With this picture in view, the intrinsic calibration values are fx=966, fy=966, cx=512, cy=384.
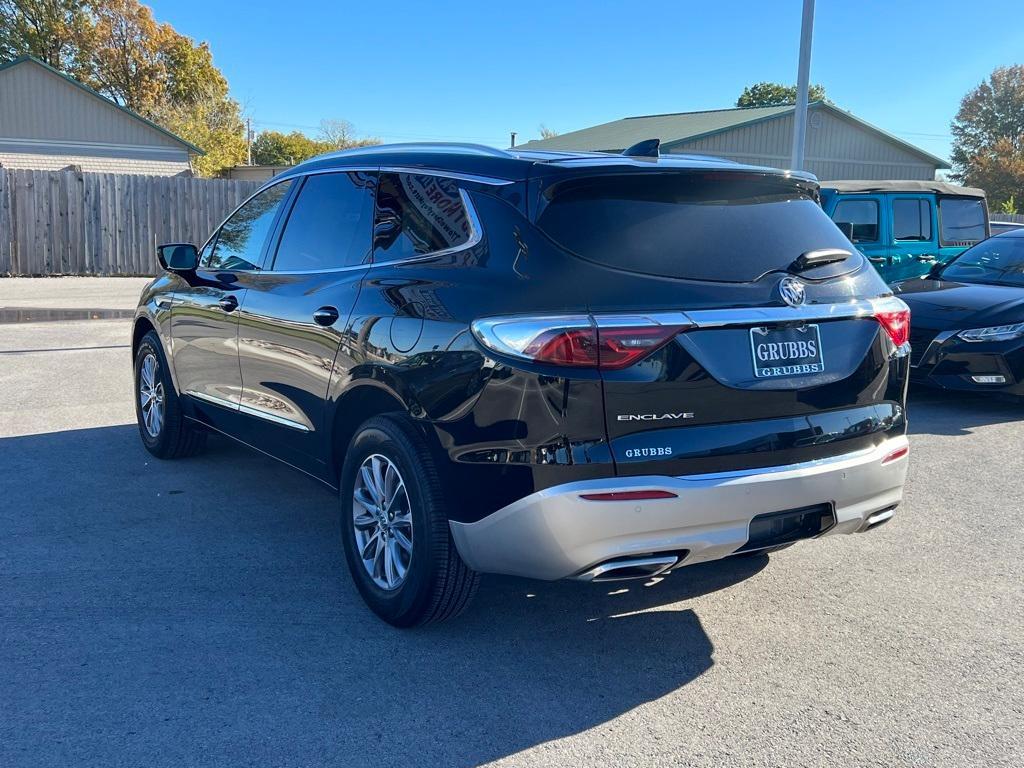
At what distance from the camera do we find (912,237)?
11.9 m

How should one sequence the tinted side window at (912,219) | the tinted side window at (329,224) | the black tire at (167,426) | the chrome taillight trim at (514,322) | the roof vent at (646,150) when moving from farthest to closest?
the tinted side window at (912,219) → the black tire at (167,426) → the tinted side window at (329,224) → the roof vent at (646,150) → the chrome taillight trim at (514,322)

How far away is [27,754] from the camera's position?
9.65 feet

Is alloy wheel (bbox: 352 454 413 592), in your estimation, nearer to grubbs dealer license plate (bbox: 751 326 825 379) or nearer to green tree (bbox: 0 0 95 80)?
grubbs dealer license plate (bbox: 751 326 825 379)

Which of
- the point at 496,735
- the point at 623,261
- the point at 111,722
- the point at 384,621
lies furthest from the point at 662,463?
the point at 111,722

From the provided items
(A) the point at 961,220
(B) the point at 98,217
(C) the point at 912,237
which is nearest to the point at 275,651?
(C) the point at 912,237

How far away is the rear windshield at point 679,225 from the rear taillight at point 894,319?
0.35 meters

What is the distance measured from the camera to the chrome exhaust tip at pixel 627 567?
10.7 feet

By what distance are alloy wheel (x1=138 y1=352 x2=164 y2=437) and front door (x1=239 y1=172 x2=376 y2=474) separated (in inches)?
58.5

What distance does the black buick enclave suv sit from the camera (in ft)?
10.5

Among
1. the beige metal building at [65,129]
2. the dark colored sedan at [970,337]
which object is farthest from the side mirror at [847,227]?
the beige metal building at [65,129]

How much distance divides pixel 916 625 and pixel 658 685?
1.24m

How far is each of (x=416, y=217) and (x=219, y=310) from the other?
1.79 meters

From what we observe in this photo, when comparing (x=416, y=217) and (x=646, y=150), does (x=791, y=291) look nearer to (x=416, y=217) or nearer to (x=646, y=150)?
(x=646, y=150)

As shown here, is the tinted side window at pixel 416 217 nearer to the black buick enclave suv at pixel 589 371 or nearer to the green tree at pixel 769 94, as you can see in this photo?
the black buick enclave suv at pixel 589 371
